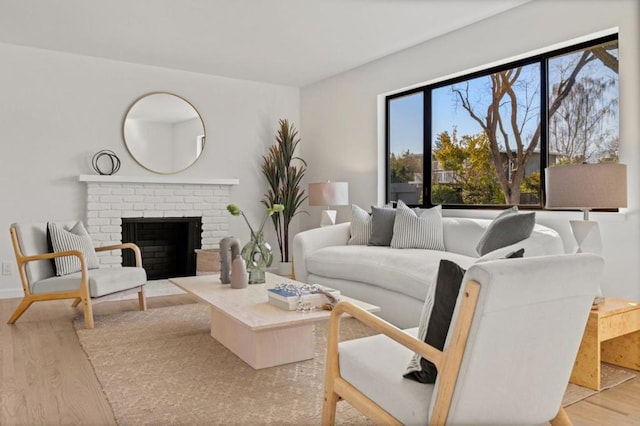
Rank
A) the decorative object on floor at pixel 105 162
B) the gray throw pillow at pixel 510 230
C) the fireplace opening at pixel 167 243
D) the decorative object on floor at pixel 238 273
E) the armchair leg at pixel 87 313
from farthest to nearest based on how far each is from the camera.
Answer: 1. the fireplace opening at pixel 167 243
2. the decorative object on floor at pixel 105 162
3. the armchair leg at pixel 87 313
4. the decorative object on floor at pixel 238 273
5. the gray throw pillow at pixel 510 230

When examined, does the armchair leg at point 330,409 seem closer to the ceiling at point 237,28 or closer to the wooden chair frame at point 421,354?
the wooden chair frame at point 421,354

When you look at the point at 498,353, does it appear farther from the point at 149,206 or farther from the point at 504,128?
the point at 149,206

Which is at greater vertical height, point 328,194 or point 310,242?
point 328,194

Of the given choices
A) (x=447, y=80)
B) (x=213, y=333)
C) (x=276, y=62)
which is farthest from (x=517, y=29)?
(x=213, y=333)

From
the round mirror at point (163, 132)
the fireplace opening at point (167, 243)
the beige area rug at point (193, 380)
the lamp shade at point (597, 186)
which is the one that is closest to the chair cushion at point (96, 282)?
the beige area rug at point (193, 380)

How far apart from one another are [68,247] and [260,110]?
335 centimetres

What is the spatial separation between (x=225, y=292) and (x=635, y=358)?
2.50 meters

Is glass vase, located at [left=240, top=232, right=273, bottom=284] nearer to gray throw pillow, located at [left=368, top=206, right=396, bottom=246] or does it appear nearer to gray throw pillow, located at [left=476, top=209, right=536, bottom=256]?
gray throw pillow, located at [left=368, top=206, right=396, bottom=246]

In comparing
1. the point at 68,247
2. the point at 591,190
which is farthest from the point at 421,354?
the point at 68,247

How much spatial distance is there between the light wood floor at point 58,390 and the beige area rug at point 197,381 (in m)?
0.07

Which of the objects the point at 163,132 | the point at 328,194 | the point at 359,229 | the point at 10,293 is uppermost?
the point at 163,132

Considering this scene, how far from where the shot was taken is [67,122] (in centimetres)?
518

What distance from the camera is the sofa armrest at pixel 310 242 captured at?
4.50 metres

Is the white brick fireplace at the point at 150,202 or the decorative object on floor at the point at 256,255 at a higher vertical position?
the white brick fireplace at the point at 150,202
